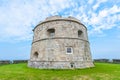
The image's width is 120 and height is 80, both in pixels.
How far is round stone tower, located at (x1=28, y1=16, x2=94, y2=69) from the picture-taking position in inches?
629

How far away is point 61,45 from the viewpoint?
1639 cm

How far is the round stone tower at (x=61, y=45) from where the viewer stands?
52.4ft

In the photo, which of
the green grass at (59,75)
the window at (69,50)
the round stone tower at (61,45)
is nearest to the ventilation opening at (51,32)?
the round stone tower at (61,45)

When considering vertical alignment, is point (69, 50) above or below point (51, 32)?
below

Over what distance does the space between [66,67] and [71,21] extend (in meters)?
6.20

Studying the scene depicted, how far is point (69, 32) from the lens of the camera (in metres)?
17.1

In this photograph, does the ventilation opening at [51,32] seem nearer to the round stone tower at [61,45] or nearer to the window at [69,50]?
the round stone tower at [61,45]

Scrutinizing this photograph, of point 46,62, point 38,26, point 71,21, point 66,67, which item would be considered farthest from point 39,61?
point 71,21

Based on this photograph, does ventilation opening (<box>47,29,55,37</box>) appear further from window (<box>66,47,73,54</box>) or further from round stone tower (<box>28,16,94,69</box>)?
window (<box>66,47,73,54</box>)

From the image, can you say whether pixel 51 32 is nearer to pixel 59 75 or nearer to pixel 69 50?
pixel 69 50

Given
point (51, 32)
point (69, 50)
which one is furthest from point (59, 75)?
point (51, 32)

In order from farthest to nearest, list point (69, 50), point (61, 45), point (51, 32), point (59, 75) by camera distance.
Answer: point (51, 32) < point (69, 50) < point (61, 45) < point (59, 75)

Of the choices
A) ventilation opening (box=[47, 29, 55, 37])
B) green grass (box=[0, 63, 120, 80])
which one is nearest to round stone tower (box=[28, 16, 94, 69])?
ventilation opening (box=[47, 29, 55, 37])

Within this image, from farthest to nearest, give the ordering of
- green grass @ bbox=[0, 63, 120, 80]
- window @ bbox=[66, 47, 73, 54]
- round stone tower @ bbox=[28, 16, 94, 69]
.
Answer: window @ bbox=[66, 47, 73, 54], round stone tower @ bbox=[28, 16, 94, 69], green grass @ bbox=[0, 63, 120, 80]
